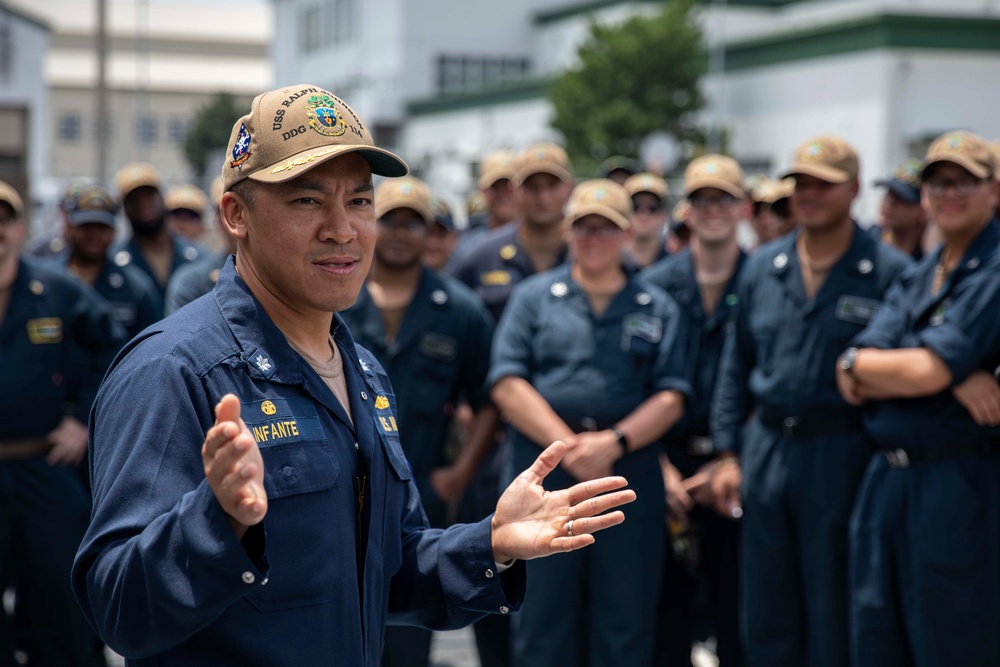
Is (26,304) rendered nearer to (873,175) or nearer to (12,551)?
(12,551)

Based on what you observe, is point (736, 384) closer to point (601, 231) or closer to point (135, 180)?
point (601, 231)

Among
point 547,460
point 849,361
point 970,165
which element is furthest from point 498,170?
point 547,460

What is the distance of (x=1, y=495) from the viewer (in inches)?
216

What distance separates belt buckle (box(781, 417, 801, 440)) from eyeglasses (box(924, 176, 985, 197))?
1.08 m

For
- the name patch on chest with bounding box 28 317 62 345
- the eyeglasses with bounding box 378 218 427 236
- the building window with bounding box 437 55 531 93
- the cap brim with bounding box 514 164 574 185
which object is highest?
the building window with bounding box 437 55 531 93

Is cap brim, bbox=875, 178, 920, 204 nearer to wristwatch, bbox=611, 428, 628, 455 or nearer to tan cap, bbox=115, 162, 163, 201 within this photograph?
wristwatch, bbox=611, 428, 628, 455

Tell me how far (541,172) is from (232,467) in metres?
5.11

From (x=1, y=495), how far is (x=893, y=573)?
12.9 ft

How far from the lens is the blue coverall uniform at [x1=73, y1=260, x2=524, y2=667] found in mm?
1973

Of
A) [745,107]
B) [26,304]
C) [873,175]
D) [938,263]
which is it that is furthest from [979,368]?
[745,107]

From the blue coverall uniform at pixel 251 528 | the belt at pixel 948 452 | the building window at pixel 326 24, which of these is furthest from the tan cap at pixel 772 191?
the building window at pixel 326 24

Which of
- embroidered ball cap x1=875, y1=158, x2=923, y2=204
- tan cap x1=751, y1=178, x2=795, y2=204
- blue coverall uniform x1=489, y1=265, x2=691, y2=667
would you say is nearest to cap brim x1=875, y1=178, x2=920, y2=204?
embroidered ball cap x1=875, y1=158, x2=923, y2=204

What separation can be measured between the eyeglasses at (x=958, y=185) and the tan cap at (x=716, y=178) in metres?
1.64

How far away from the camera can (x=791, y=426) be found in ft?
16.6
